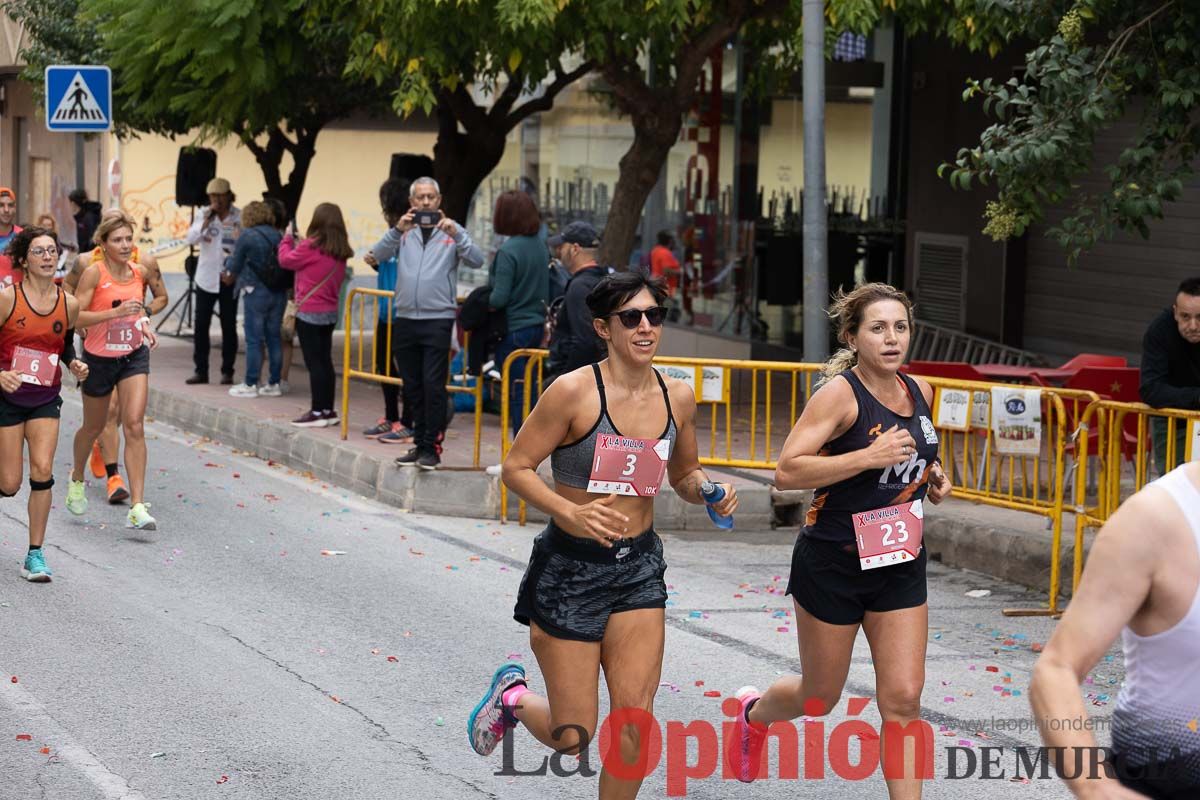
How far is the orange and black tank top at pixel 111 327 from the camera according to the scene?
1075 cm

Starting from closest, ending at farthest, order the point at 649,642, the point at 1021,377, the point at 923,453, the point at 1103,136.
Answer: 1. the point at 649,642
2. the point at 923,453
3. the point at 1021,377
4. the point at 1103,136

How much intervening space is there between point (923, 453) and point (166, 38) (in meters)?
11.4

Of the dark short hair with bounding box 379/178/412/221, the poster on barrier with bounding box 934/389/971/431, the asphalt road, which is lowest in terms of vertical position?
the asphalt road

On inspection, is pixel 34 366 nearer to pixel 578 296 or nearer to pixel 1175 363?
pixel 578 296

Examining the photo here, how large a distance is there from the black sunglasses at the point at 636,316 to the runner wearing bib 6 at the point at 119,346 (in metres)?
5.77

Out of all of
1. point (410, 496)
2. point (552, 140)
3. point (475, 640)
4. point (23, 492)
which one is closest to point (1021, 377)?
point (410, 496)

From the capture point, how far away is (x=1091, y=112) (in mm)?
9992

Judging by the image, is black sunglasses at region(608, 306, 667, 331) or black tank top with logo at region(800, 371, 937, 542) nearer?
black sunglasses at region(608, 306, 667, 331)

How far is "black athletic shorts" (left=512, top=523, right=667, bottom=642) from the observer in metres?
5.45

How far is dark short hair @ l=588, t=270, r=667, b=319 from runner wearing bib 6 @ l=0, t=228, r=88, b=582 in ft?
15.1

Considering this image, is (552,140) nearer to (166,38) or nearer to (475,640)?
(166,38)

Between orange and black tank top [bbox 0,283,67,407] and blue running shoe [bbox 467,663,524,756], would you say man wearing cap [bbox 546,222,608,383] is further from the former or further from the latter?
blue running shoe [bbox 467,663,524,756]

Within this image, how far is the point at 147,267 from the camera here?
11.7 m

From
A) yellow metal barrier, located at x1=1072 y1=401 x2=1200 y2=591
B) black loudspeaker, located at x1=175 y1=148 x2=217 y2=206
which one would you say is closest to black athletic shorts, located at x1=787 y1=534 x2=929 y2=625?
yellow metal barrier, located at x1=1072 y1=401 x2=1200 y2=591
